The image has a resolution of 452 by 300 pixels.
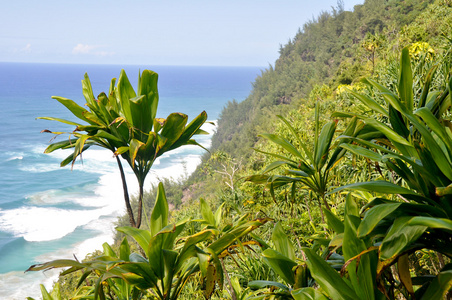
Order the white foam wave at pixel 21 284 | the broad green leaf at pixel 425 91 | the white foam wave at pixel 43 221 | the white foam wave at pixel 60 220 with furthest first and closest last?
1. the white foam wave at pixel 43 221
2. the white foam wave at pixel 60 220
3. the white foam wave at pixel 21 284
4. the broad green leaf at pixel 425 91

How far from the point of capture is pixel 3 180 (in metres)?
37.3

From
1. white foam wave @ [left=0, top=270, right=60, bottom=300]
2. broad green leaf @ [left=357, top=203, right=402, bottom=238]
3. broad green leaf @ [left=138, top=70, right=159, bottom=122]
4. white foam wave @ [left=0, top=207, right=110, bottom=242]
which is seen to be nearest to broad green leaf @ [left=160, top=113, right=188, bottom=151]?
broad green leaf @ [left=138, top=70, right=159, bottom=122]

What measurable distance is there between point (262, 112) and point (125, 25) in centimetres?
A: 7240

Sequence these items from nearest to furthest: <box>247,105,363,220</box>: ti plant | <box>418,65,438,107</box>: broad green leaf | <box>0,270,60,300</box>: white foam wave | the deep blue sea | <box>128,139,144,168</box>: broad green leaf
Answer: <box>418,65,438,107</box>: broad green leaf → <box>128,139,144,168</box>: broad green leaf → <box>247,105,363,220</box>: ti plant → <box>0,270,60,300</box>: white foam wave → the deep blue sea

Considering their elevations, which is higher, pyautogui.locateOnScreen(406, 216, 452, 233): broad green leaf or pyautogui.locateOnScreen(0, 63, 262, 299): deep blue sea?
pyautogui.locateOnScreen(406, 216, 452, 233): broad green leaf

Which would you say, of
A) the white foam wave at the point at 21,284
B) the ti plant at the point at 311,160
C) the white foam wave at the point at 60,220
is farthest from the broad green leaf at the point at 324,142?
the white foam wave at the point at 60,220

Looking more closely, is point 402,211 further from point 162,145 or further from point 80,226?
point 80,226

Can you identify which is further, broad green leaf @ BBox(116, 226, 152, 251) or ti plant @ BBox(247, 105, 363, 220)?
ti plant @ BBox(247, 105, 363, 220)

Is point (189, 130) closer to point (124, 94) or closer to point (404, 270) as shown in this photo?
point (124, 94)

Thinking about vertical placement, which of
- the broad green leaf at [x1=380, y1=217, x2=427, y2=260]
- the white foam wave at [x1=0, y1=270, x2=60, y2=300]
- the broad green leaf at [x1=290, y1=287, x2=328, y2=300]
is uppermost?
the broad green leaf at [x1=380, y1=217, x2=427, y2=260]

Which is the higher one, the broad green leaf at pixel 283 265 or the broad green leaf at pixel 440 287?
the broad green leaf at pixel 440 287

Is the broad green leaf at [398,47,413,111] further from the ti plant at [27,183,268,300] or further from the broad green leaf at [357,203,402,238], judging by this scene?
the ti plant at [27,183,268,300]

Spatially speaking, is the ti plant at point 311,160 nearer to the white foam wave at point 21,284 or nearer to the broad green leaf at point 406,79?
the broad green leaf at point 406,79

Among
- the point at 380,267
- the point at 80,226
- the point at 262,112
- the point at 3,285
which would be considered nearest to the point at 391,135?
the point at 380,267
